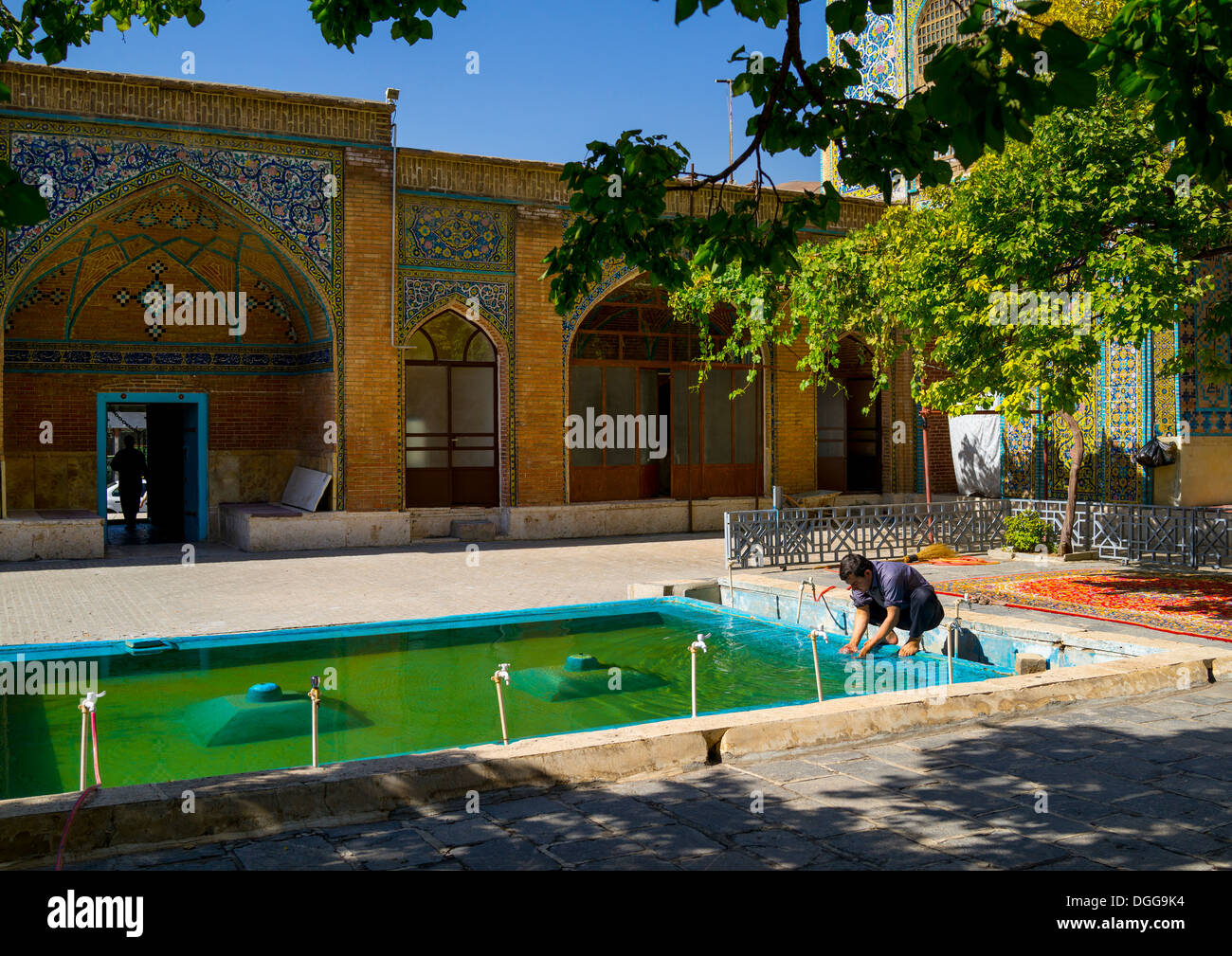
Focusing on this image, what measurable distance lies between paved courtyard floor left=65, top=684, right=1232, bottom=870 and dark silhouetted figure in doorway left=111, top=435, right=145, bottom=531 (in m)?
15.0

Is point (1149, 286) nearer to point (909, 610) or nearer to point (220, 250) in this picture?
point (909, 610)

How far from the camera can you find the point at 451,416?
16.6 metres

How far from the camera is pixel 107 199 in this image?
13.2 m

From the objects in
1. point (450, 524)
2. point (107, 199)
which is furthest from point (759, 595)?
point (107, 199)

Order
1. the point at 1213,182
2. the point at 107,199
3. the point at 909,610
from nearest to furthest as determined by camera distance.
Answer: the point at 1213,182 < the point at 909,610 < the point at 107,199

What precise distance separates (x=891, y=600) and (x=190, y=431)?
39.4 ft

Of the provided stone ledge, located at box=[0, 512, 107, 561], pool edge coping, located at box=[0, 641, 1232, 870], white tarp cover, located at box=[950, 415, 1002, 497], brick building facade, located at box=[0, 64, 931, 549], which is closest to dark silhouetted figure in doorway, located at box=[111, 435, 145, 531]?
brick building facade, located at box=[0, 64, 931, 549]

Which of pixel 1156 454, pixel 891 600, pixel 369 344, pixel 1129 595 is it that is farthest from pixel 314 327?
pixel 1156 454

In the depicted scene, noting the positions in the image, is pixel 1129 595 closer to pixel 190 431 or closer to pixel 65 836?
pixel 65 836

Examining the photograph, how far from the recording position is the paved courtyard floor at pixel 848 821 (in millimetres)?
3514

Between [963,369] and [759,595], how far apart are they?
295 cm

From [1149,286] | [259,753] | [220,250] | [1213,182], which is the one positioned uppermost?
[220,250]
